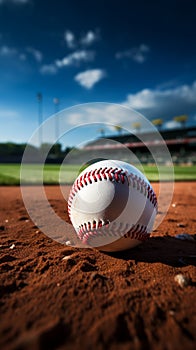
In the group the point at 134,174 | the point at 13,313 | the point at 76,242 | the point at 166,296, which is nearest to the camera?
the point at 13,313

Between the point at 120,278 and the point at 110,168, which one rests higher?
the point at 110,168

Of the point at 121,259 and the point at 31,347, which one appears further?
the point at 121,259

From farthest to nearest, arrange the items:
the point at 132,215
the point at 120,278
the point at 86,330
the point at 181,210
Result: 1. the point at 181,210
2. the point at 132,215
3. the point at 120,278
4. the point at 86,330

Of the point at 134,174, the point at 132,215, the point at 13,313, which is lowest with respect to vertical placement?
the point at 13,313

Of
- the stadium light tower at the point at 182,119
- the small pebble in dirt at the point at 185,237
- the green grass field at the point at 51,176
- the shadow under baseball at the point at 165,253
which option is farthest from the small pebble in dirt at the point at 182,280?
the stadium light tower at the point at 182,119

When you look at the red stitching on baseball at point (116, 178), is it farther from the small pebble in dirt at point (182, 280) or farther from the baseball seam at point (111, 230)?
the small pebble in dirt at point (182, 280)

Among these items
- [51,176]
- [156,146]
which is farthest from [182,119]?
[51,176]

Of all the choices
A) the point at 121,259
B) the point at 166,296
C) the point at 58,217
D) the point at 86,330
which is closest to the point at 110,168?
the point at 121,259

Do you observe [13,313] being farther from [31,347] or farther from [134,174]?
[134,174]
